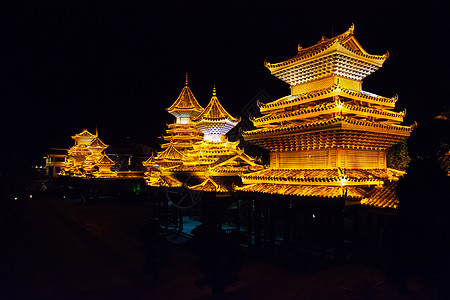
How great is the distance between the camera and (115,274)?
12.1m

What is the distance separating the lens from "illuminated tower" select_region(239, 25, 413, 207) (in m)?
10.7

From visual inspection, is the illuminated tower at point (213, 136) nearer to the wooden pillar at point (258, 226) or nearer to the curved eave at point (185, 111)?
the curved eave at point (185, 111)

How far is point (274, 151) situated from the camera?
43.7ft

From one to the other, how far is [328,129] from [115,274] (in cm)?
886

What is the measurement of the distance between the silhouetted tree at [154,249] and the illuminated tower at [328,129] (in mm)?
3925

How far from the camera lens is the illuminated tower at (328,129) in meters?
10.7

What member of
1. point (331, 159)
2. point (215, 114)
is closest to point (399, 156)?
point (215, 114)

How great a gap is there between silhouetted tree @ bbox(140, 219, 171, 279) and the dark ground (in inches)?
17.2

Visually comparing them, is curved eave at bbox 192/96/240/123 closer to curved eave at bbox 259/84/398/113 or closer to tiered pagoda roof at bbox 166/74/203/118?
tiered pagoda roof at bbox 166/74/203/118

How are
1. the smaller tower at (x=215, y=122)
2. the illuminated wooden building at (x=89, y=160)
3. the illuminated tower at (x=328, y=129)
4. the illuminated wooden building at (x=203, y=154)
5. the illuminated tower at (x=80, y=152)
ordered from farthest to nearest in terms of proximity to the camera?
the illuminated tower at (x=80, y=152) → the illuminated wooden building at (x=89, y=160) → the smaller tower at (x=215, y=122) → the illuminated wooden building at (x=203, y=154) → the illuminated tower at (x=328, y=129)

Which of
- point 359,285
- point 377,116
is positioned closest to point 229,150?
point 377,116

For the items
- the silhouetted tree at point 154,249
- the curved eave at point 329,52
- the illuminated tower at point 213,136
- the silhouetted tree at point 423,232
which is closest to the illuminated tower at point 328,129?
the curved eave at point 329,52

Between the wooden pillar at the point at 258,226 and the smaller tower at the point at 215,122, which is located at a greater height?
→ the smaller tower at the point at 215,122

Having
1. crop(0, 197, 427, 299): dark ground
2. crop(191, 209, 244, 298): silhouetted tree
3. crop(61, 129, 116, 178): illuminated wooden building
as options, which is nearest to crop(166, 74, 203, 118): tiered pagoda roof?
crop(0, 197, 427, 299): dark ground
